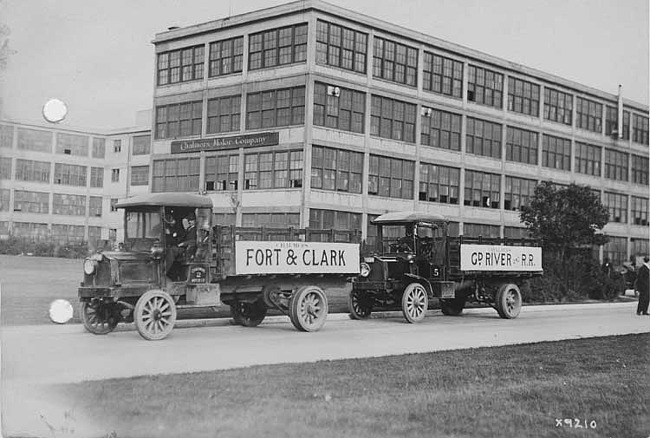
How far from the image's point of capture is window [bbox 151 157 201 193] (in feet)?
49.3

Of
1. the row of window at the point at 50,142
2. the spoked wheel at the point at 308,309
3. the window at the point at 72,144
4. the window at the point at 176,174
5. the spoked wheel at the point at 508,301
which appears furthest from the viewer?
the spoked wheel at the point at 508,301

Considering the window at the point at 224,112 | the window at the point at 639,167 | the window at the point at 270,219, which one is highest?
the window at the point at 224,112

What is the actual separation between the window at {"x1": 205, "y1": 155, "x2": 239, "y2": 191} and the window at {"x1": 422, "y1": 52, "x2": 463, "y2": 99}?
6.96 meters

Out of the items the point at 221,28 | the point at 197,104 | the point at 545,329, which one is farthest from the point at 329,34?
the point at 545,329

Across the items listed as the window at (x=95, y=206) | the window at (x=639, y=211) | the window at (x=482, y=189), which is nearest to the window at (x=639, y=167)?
the window at (x=639, y=211)

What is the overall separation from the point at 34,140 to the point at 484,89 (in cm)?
2209

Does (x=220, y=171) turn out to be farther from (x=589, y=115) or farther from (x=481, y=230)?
(x=481, y=230)

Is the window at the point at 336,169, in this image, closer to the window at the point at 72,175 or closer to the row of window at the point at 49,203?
the row of window at the point at 49,203

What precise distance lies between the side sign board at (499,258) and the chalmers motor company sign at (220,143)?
494cm

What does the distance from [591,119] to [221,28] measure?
11.6 metres

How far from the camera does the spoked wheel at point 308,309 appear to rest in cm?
1260

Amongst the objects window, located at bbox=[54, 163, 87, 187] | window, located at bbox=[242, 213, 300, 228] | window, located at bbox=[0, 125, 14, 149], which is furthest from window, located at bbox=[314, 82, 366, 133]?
window, located at bbox=[0, 125, 14, 149]

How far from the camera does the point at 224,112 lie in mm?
13555

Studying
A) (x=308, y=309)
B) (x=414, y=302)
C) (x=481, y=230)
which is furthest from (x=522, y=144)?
(x=308, y=309)
